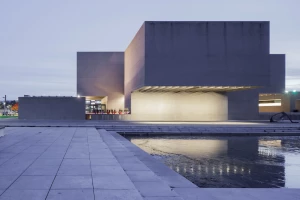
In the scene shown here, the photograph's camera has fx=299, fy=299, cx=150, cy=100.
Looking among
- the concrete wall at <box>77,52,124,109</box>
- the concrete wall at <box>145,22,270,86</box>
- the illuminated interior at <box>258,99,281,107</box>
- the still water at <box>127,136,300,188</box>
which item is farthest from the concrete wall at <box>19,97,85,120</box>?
the illuminated interior at <box>258,99,281,107</box>

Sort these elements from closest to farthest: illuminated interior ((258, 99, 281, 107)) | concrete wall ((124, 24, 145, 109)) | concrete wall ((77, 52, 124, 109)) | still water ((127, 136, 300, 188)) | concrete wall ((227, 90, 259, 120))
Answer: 1. still water ((127, 136, 300, 188))
2. concrete wall ((124, 24, 145, 109))
3. concrete wall ((227, 90, 259, 120))
4. concrete wall ((77, 52, 124, 109))
5. illuminated interior ((258, 99, 281, 107))

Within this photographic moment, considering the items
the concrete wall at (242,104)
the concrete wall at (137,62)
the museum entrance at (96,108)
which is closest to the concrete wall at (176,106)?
the concrete wall at (242,104)

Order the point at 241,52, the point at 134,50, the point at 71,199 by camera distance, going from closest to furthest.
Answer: the point at 71,199 < the point at 241,52 < the point at 134,50

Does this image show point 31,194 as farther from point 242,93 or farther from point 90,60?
point 90,60

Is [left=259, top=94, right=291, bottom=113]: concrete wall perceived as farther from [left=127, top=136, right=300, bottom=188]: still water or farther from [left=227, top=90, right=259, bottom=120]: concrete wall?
[left=127, top=136, right=300, bottom=188]: still water

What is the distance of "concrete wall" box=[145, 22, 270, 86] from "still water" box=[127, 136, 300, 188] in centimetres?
1504

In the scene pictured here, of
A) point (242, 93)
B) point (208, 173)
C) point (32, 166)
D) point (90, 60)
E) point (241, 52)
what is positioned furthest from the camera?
point (90, 60)

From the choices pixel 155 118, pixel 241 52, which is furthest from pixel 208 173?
pixel 155 118

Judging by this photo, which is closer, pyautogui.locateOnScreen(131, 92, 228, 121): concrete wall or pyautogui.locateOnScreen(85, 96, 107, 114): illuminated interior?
pyautogui.locateOnScreen(131, 92, 228, 121): concrete wall

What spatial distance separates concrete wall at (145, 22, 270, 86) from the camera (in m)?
28.8

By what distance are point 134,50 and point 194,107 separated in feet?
31.8

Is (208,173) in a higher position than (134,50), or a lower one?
lower

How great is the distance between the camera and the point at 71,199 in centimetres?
491

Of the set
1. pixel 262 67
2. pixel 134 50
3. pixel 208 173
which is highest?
pixel 134 50
